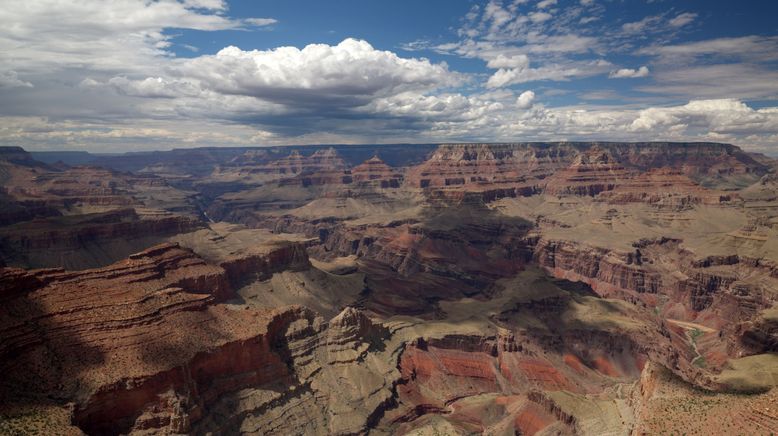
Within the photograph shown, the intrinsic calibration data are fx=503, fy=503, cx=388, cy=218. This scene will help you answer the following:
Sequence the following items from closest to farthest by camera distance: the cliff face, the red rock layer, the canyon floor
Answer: the red rock layer
the canyon floor
the cliff face

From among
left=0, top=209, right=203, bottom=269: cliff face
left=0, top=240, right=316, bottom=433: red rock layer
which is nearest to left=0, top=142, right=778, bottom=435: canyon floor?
left=0, top=240, right=316, bottom=433: red rock layer

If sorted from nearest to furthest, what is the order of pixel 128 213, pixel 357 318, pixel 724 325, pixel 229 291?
pixel 357 318
pixel 229 291
pixel 724 325
pixel 128 213

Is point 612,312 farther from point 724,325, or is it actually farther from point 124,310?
point 124,310

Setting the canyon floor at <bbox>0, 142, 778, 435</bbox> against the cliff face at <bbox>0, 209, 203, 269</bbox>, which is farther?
the cliff face at <bbox>0, 209, 203, 269</bbox>

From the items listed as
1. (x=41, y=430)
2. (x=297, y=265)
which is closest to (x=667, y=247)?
(x=297, y=265)

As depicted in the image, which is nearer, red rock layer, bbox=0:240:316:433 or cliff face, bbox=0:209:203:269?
red rock layer, bbox=0:240:316:433

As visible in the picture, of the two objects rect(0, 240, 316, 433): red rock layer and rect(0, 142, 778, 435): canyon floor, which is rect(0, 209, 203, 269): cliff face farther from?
rect(0, 240, 316, 433): red rock layer

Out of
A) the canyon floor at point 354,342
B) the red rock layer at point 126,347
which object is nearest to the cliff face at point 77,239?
the canyon floor at point 354,342

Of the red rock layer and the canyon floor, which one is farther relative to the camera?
the canyon floor

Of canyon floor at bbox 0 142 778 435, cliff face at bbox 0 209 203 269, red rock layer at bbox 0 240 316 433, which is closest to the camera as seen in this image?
red rock layer at bbox 0 240 316 433

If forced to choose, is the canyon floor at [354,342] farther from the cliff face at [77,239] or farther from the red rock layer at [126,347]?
the cliff face at [77,239]

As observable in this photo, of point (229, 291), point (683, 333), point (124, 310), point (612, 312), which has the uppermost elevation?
point (124, 310)
